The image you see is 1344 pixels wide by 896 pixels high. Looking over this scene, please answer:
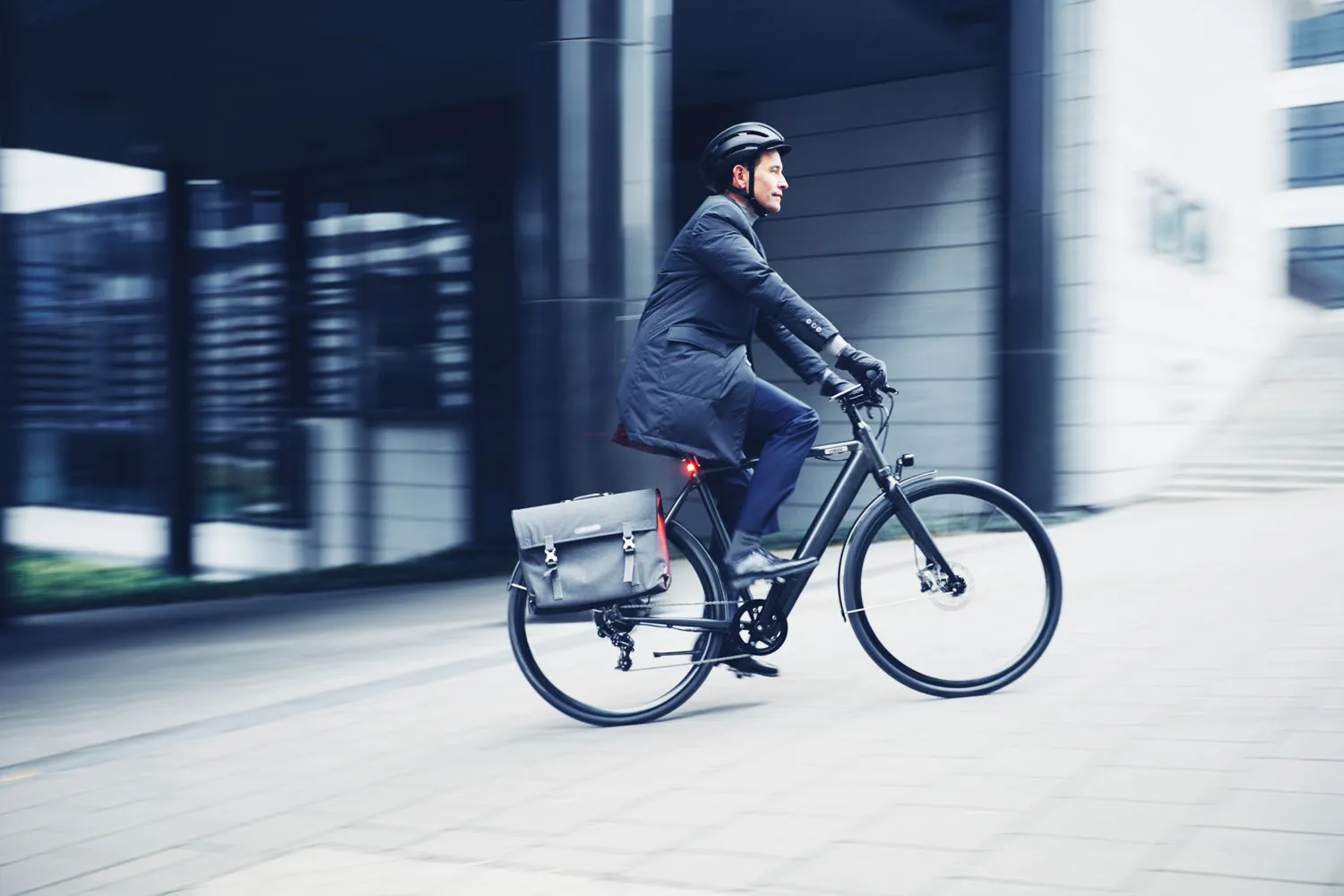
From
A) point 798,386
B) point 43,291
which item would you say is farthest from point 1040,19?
point 43,291

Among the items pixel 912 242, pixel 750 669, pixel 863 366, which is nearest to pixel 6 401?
pixel 750 669

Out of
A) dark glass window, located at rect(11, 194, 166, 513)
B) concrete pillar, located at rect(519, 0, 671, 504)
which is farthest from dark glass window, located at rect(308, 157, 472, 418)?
concrete pillar, located at rect(519, 0, 671, 504)

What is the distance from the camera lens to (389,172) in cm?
1424

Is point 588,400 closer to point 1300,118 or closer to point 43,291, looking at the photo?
point 43,291

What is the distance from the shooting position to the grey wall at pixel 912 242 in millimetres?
13695

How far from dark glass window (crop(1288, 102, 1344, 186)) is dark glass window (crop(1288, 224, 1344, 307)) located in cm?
158

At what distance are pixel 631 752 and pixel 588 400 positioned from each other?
9.11 ft

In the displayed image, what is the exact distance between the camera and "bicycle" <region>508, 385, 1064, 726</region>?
4.30 meters

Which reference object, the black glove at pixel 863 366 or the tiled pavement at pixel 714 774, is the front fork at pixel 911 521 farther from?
the tiled pavement at pixel 714 774

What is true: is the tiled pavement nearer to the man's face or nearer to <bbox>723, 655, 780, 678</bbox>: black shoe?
<bbox>723, 655, 780, 678</bbox>: black shoe

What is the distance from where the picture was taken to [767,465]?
4.27m

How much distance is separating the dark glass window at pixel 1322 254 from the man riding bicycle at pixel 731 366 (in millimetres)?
45206

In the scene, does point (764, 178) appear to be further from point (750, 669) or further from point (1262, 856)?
point (1262, 856)

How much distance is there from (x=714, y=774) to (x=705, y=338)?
4.44 ft
